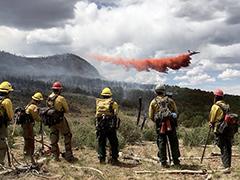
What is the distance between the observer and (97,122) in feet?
39.3

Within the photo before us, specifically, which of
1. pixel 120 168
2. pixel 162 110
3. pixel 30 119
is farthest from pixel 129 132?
pixel 162 110

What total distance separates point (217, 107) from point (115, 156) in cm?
311

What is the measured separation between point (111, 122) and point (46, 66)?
255ft

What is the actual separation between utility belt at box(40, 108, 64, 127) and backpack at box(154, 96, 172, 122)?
2.55m

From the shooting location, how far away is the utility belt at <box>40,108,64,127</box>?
11.8 m

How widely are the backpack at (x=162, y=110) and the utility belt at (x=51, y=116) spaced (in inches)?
100

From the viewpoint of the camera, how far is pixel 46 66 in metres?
88.1

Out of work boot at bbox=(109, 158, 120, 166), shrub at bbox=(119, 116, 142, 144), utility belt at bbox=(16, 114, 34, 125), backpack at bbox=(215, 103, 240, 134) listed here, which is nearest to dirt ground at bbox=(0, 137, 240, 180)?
work boot at bbox=(109, 158, 120, 166)

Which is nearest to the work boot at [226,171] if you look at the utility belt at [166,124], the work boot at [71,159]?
the utility belt at [166,124]

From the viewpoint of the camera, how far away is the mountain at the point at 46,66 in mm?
78312

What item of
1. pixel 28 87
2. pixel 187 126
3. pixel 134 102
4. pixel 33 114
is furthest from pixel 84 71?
pixel 33 114

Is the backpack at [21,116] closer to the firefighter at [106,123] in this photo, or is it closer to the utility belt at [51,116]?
the utility belt at [51,116]

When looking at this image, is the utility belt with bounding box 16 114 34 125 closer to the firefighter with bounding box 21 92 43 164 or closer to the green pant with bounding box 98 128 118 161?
the firefighter with bounding box 21 92 43 164

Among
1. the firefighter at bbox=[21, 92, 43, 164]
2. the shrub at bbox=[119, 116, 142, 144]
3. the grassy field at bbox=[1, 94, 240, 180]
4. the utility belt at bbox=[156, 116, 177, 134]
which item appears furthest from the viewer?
the shrub at bbox=[119, 116, 142, 144]
